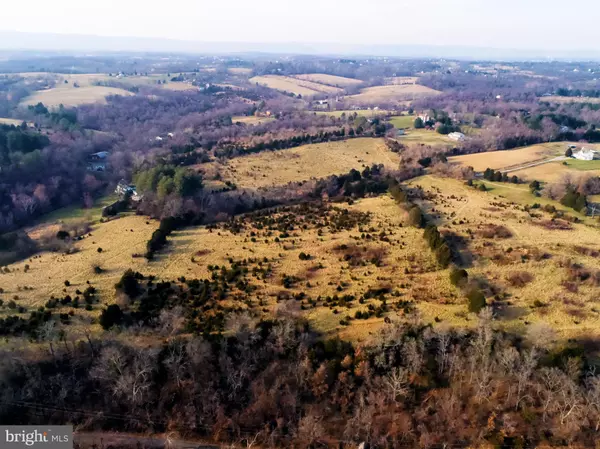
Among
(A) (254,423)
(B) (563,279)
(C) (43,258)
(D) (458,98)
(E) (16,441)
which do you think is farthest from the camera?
(D) (458,98)

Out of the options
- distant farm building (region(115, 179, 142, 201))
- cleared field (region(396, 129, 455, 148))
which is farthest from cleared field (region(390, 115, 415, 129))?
distant farm building (region(115, 179, 142, 201))

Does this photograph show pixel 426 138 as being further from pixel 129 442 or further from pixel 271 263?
pixel 129 442

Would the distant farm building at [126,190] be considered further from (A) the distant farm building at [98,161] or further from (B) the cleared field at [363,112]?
(B) the cleared field at [363,112]

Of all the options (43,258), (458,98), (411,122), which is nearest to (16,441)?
(43,258)

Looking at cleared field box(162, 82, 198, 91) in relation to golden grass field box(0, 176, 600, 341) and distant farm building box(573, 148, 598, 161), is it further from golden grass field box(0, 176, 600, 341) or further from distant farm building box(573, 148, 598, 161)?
distant farm building box(573, 148, 598, 161)

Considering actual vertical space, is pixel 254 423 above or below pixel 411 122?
below

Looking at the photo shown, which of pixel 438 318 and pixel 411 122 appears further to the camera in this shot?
pixel 411 122

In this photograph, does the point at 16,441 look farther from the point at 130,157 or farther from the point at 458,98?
the point at 458,98

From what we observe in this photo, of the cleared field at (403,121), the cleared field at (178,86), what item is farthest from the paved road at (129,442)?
the cleared field at (178,86)
